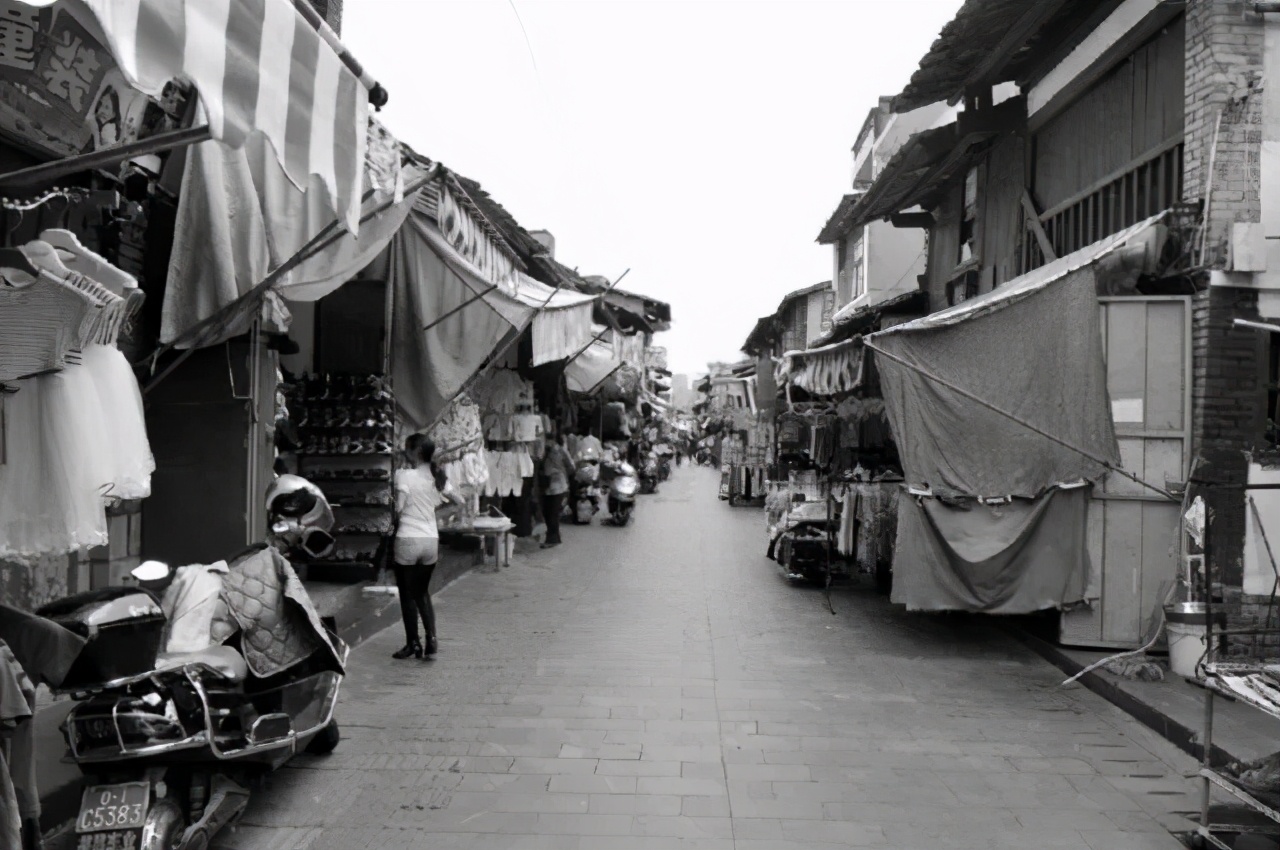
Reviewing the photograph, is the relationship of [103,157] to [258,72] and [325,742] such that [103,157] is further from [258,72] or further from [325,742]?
[325,742]

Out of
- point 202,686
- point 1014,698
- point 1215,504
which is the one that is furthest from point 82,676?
point 1215,504

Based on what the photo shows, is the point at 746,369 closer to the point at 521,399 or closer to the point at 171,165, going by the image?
the point at 521,399

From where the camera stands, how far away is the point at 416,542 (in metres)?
8.84

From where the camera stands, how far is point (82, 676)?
4305 mm

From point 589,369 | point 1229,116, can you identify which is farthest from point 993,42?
point 589,369

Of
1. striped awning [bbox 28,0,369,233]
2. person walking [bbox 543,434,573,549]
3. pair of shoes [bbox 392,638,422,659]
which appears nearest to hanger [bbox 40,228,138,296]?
striped awning [bbox 28,0,369,233]

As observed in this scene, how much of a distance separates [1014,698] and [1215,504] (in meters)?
2.45

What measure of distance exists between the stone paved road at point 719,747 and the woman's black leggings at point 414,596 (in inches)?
12.5

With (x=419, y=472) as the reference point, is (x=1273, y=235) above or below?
above

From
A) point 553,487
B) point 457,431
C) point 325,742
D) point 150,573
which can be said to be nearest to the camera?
point 150,573

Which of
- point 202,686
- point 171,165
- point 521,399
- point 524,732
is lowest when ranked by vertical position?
point 524,732

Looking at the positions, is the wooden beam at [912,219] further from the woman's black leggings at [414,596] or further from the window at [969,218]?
the woman's black leggings at [414,596]

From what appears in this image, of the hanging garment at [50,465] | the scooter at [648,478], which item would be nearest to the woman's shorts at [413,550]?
the hanging garment at [50,465]

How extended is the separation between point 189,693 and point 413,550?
4245 millimetres
